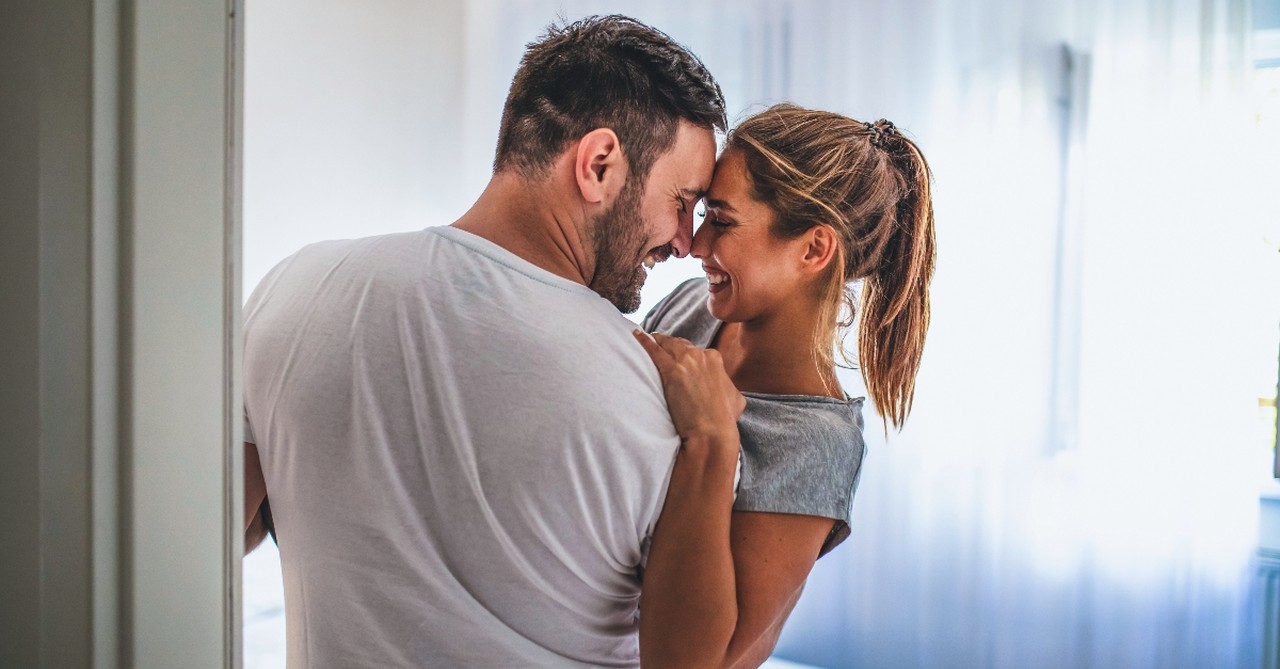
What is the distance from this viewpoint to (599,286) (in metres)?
1.12

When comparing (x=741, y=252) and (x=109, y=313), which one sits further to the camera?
(x=741, y=252)

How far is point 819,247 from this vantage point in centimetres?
137

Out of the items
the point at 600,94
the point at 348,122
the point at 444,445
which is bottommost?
the point at 444,445

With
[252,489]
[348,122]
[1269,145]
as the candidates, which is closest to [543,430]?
[252,489]

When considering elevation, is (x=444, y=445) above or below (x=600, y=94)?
below

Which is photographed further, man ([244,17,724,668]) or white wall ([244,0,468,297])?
white wall ([244,0,468,297])

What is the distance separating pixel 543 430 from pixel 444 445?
0.09 meters

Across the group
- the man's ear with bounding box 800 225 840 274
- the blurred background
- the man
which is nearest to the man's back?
the man

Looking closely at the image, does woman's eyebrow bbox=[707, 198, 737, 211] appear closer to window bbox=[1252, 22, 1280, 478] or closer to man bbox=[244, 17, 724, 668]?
man bbox=[244, 17, 724, 668]

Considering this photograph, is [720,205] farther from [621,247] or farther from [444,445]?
[444,445]

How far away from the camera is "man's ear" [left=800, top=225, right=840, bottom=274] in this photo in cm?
134

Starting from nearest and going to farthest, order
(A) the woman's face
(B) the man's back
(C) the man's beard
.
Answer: (B) the man's back
(C) the man's beard
(A) the woman's face

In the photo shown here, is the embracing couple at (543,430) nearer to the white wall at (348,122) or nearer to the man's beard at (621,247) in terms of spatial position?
the man's beard at (621,247)

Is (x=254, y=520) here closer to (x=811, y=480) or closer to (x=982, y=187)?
(x=811, y=480)
